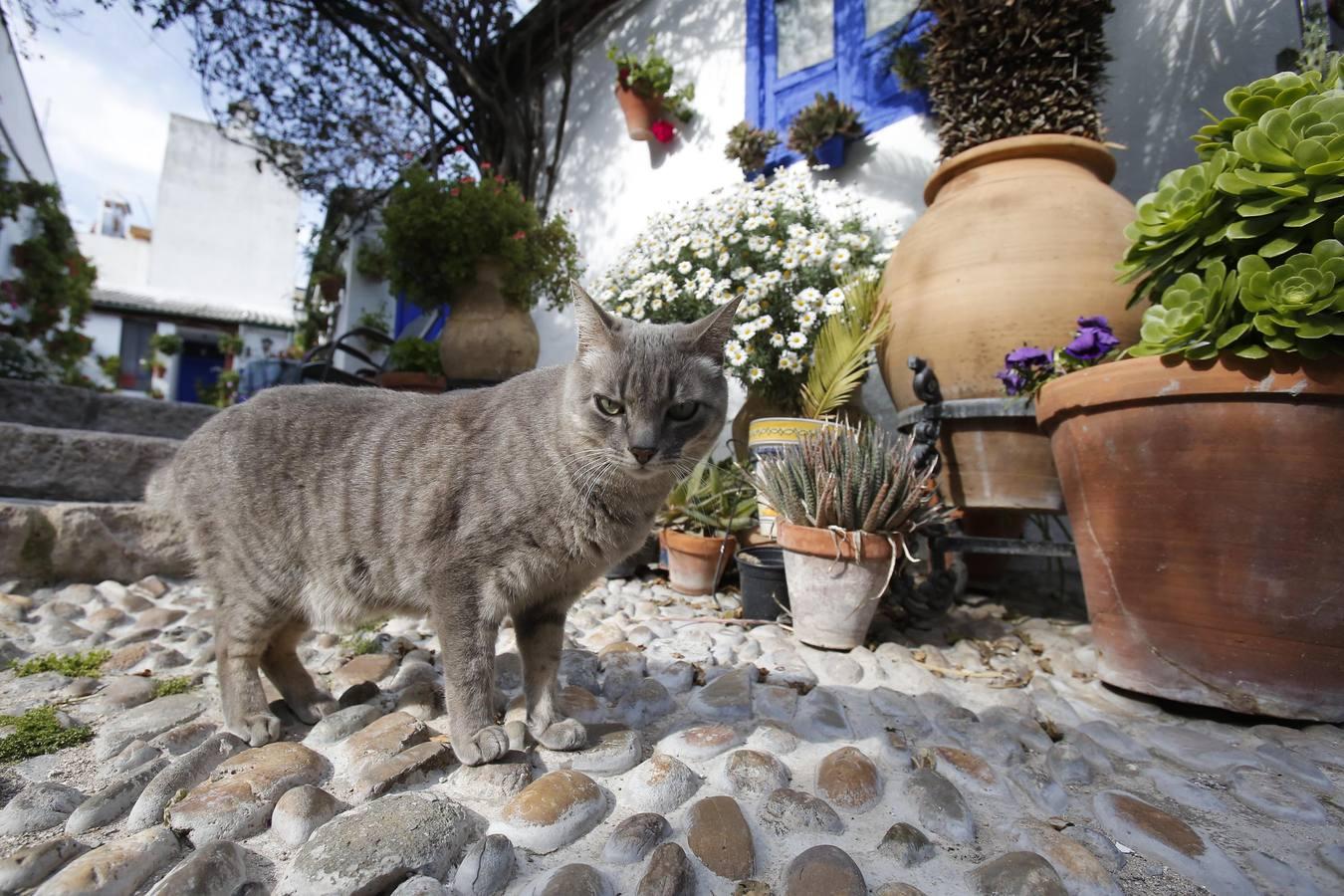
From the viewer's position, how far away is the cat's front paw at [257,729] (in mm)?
1656

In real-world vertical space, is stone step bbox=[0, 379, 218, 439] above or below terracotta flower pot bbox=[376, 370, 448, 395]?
below

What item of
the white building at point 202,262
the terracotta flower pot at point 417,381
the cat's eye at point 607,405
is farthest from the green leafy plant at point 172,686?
the white building at point 202,262

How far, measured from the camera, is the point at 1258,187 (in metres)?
1.78

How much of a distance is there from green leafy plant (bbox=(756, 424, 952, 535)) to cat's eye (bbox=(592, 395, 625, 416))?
99cm

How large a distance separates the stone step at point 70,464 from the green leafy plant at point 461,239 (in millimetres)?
2151

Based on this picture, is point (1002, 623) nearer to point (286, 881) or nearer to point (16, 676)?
point (286, 881)

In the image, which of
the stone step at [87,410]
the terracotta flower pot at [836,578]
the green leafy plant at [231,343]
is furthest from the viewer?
the green leafy plant at [231,343]

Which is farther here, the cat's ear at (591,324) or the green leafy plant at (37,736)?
the cat's ear at (591,324)

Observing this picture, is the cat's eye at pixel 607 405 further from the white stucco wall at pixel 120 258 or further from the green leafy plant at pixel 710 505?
the white stucco wall at pixel 120 258

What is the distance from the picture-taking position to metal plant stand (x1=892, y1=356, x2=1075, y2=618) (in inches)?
104

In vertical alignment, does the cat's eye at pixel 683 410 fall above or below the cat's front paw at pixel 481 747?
above

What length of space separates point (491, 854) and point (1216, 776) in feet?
5.62

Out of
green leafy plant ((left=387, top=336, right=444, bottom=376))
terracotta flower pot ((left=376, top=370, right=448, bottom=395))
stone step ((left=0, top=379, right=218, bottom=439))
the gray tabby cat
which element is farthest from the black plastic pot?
stone step ((left=0, top=379, right=218, bottom=439))

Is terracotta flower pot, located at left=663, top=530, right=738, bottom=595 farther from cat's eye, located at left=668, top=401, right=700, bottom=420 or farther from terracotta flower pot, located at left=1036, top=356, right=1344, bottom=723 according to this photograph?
terracotta flower pot, located at left=1036, top=356, right=1344, bottom=723
